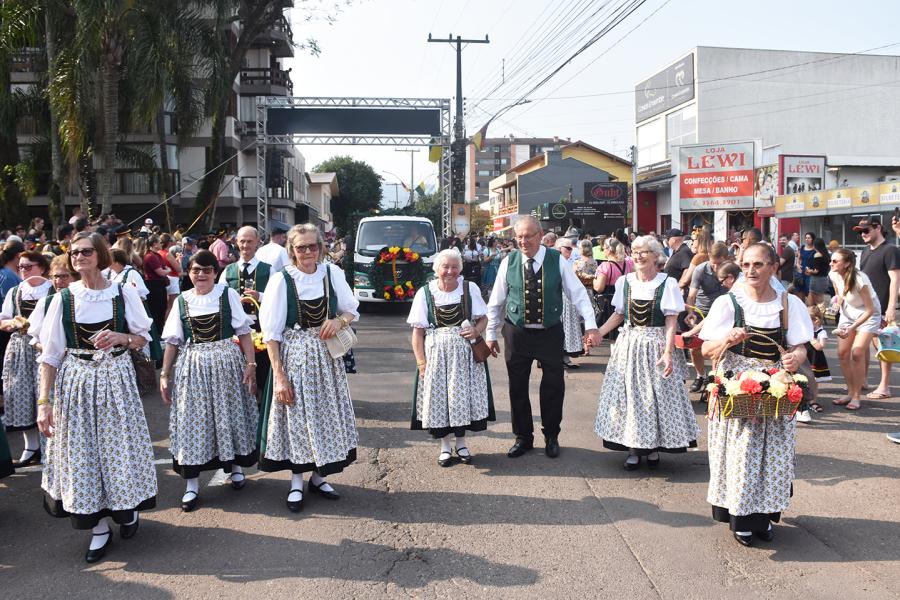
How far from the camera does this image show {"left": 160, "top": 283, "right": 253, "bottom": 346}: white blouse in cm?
555

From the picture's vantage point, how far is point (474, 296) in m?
6.50

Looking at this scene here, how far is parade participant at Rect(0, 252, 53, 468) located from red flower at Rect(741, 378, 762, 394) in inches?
226

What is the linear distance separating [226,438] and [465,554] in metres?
1.99

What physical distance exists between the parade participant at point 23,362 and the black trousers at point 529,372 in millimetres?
4130

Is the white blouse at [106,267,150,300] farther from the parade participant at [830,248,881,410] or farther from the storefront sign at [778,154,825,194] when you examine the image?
the storefront sign at [778,154,825,194]

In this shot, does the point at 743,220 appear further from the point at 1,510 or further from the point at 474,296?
the point at 1,510

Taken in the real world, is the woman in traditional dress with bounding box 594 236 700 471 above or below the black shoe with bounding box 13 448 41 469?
above

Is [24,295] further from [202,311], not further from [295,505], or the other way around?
[295,505]

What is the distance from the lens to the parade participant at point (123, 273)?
832 centimetres

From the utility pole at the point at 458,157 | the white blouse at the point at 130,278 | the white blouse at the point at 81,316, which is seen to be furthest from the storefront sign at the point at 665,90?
the white blouse at the point at 81,316

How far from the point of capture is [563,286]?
22.1ft

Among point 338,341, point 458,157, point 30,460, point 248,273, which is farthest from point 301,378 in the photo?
point 458,157

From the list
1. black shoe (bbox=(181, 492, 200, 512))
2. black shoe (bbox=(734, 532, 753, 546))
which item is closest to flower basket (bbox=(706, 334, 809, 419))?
black shoe (bbox=(734, 532, 753, 546))

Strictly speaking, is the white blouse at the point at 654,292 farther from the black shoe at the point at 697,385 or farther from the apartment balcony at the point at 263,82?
the apartment balcony at the point at 263,82
